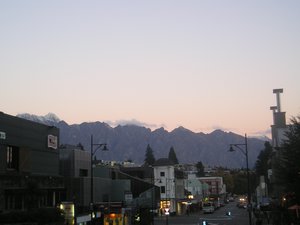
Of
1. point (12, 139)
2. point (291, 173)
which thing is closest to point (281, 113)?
point (291, 173)

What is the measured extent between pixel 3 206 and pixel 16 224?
4.84 metres

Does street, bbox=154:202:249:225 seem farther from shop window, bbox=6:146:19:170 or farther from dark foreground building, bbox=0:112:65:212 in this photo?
shop window, bbox=6:146:19:170

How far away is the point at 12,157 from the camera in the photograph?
141 feet

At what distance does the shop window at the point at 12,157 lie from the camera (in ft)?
138

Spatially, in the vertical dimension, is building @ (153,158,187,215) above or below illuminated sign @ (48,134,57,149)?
below

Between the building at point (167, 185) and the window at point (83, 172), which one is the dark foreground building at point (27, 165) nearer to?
the window at point (83, 172)

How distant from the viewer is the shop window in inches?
1655

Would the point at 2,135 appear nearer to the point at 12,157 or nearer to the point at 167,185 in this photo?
the point at 12,157

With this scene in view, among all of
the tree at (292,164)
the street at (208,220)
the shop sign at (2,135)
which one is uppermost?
the shop sign at (2,135)

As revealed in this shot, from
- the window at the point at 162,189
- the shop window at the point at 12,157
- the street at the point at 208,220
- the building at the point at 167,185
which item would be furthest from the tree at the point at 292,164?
the window at the point at 162,189

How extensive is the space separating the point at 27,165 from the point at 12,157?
2.06 metres

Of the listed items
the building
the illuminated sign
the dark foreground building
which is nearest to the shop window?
the dark foreground building

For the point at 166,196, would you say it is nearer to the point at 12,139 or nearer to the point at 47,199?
the point at 47,199

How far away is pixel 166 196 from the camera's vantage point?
118 meters
